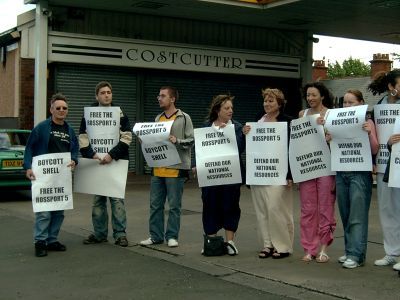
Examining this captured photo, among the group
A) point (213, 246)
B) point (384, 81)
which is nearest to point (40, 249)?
point (213, 246)

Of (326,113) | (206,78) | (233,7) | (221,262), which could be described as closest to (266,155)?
(326,113)

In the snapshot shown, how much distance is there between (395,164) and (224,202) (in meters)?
2.02

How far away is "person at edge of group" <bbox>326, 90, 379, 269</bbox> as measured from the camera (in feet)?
20.4

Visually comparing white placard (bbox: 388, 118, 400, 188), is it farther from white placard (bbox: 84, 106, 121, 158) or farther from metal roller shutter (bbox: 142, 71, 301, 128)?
metal roller shutter (bbox: 142, 71, 301, 128)

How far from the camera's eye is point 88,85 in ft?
55.7

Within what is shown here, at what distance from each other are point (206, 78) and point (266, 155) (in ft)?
39.8

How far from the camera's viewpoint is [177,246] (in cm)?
764

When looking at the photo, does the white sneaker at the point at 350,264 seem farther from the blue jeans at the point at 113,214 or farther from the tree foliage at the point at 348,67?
the tree foliage at the point at 348,67

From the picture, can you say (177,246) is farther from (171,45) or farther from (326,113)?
(171,45)

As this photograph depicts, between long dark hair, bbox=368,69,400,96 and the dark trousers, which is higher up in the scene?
long dark hair, bbox=368,69,400,96

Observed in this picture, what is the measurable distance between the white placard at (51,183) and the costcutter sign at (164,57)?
357 inches

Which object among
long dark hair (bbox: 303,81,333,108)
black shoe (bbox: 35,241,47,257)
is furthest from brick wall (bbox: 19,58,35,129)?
long dark hair (bbox: 303,81,333,108)

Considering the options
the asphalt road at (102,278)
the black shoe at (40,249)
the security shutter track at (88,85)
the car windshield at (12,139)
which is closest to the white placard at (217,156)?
the asphalt road at (102,278)

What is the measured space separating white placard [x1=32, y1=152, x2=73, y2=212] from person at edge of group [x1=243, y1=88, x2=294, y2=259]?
226 centimetres
